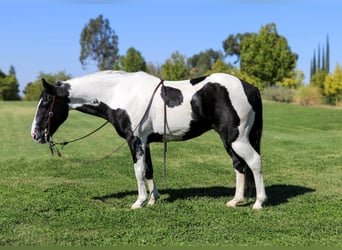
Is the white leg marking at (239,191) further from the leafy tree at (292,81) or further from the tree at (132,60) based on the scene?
the tree at (132,60)

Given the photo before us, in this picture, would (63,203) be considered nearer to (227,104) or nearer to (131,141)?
(131,141)

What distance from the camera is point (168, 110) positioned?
5.76 metres

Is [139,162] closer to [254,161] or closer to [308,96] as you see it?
[254,161]

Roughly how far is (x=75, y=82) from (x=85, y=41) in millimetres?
77693

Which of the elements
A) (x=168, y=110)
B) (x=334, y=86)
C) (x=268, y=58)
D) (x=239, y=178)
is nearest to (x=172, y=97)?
(x=168, y=110)

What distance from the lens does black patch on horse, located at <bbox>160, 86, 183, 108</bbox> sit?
226 inches

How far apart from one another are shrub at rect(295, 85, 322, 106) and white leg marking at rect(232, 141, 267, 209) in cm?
3217

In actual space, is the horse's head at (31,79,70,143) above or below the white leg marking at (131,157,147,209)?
above

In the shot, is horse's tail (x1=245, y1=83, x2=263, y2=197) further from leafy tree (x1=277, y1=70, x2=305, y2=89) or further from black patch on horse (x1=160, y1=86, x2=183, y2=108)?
leafy tree (x1=277, y1=70, x2=305, y2=89)

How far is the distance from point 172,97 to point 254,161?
1.42m

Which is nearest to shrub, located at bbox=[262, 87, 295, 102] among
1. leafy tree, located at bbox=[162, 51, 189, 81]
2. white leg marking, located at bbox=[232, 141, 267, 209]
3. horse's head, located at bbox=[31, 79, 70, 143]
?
leafy tree, located at bbox=[162, 51, 189, 81]

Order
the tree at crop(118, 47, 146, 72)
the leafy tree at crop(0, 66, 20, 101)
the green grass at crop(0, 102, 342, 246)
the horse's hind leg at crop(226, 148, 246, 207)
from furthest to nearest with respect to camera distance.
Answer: the leafy tree at crop(0, 66, 20, 101)
the tree at crop(118, 47, 146, 72)
the horse's hind leg at crop(226, 148, 246, 207)
the green grass at crop(0, 102, 342, 246)

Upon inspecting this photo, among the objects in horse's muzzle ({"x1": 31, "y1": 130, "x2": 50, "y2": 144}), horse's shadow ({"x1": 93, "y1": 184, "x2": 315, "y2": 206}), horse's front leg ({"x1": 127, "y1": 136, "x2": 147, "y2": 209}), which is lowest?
horse's shadow ({"x1": 93, "y1": 184, "x2": 315, "y2": 206})

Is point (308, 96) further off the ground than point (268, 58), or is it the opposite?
point (268, 58)
